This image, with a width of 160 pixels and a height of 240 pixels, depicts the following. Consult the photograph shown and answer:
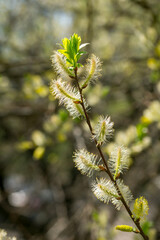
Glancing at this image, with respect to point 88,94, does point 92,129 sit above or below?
below

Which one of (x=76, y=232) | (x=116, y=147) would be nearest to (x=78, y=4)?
(x=76, y=232)

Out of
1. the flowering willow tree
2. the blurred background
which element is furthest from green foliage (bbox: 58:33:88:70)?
the blurred background

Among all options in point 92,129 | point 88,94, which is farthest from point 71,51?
point 88,94

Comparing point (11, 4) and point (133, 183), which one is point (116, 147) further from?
point (11, 4)

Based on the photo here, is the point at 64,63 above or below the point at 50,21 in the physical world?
below

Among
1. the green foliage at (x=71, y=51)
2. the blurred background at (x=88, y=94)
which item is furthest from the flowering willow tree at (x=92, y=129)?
the blurred background at (x=88, y=94)

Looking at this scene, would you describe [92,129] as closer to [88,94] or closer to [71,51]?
[71,51]

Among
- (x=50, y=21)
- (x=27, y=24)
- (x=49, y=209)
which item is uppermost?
(x=27, y=24)

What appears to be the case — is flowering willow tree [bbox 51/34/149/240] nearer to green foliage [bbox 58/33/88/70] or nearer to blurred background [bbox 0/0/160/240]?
green foliage [bbox 58/33/88/70]
